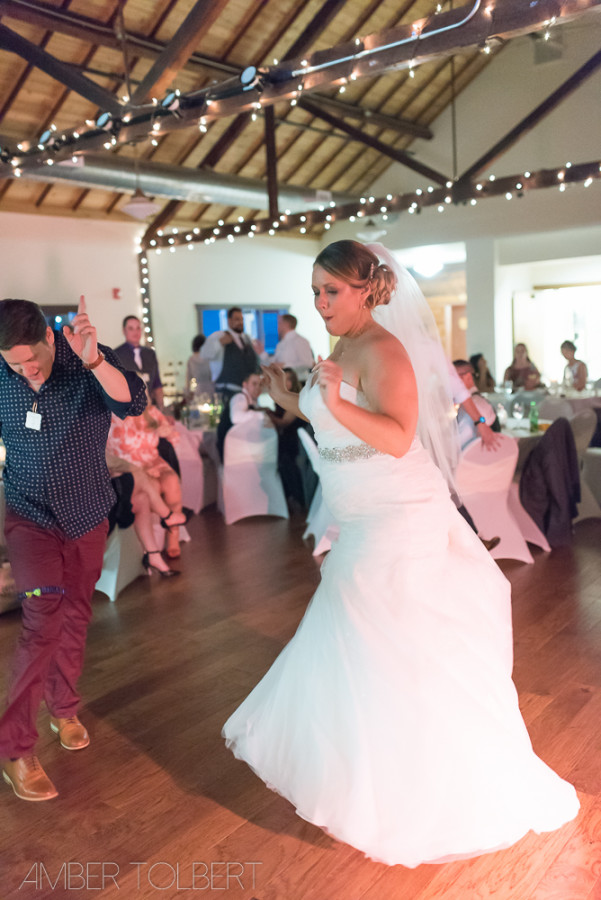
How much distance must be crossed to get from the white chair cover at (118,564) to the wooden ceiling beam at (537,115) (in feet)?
22.5

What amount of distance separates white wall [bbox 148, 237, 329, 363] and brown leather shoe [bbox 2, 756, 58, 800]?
1066cm

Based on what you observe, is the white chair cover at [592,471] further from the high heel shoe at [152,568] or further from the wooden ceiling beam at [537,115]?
the wooden ceiling beam at [537,115]

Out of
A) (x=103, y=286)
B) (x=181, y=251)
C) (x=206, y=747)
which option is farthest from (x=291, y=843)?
(x=181, y=251)

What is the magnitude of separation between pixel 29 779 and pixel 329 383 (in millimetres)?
1636

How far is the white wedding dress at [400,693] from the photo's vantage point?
200cm

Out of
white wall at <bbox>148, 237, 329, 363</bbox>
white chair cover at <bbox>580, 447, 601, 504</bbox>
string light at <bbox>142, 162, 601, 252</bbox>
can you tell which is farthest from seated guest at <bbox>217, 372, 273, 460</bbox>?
white wall at <bbox>148, 237, 329, 363</bbox>

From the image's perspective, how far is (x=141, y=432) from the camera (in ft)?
16.0

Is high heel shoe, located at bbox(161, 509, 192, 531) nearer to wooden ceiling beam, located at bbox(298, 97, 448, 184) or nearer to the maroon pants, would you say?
the maroon pants

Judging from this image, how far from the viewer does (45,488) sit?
2.51m

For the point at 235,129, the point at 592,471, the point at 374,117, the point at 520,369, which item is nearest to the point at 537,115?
the point at 374,117

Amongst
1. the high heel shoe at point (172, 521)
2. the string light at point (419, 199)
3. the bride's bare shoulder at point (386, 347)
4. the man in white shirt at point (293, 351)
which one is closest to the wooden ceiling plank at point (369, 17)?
the string light at point (419, 199)

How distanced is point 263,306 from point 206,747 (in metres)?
12.2

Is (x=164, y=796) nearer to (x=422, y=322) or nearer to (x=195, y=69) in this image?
(x=422, y=322)

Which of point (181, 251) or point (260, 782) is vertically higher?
point (181, 251)
